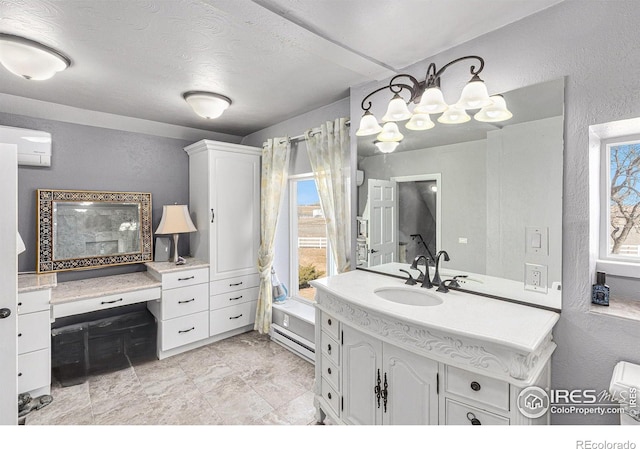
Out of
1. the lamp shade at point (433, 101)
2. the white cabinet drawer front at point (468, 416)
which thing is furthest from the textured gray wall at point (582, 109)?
the white cabinet drawer front at point (468, 416)

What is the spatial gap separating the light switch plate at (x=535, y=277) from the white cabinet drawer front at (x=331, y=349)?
107 centimetres

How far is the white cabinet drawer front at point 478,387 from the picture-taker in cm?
113

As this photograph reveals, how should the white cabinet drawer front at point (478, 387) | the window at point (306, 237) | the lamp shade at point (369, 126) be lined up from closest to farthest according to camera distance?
1. the white cabinet drawer front at point (478, 387)
2. the lamp shade at point (369, 126)
3. the window at point (306, 237)

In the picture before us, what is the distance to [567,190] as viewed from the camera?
137cm

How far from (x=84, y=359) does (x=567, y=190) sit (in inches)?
149

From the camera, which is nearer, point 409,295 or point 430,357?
point 430,357

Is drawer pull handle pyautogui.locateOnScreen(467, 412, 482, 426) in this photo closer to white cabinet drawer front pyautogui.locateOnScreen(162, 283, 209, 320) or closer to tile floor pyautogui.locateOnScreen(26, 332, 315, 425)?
tile floor pyautogui.locateOnScreen(26, 332, 315, 425)

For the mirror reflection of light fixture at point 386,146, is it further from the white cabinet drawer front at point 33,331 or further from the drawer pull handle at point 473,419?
the white cabinet drawer front at point 33,331

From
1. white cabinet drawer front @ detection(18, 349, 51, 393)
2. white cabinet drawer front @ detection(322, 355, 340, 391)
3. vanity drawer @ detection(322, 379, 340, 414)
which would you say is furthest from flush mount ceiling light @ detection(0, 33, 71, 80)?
vanity drawer @ detection(322, 379, 340, 414)

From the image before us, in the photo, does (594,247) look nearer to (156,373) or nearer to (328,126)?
(328,126)

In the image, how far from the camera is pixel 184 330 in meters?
2.86

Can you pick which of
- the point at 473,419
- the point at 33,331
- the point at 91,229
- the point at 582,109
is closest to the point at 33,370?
the point at 33,331

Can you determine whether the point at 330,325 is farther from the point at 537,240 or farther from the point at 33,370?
the point at 33,370

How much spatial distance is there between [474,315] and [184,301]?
255 cm
